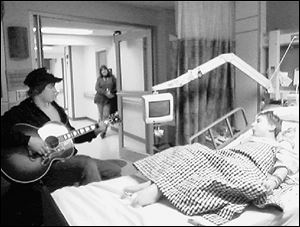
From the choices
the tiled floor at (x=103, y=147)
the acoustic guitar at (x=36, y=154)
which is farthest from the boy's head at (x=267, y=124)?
the acoustic guitar at (x=36, y=154)

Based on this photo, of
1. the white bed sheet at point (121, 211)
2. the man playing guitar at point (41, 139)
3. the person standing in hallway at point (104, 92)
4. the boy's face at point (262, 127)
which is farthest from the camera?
the boy's face at point (262, 127)

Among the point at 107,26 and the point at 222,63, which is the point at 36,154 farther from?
the point at 222,63

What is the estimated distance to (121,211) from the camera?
0.46 metres

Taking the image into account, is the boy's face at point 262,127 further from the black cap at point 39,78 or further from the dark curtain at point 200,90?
the black cap at point 39,78

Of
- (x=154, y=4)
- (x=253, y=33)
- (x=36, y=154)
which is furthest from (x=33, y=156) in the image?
(x=253, y=33)

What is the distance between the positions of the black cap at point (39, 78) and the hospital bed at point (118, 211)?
244mm

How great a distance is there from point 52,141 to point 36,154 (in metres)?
0.04

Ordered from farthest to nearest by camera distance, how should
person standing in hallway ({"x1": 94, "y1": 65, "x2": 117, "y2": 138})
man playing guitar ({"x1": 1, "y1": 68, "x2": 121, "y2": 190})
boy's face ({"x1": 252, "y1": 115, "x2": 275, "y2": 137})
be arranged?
→ boy's face ({"x1": 252, "y1": 115, "x2": 275, "y2": 137})
person standing in hallway ({"x1": 94, "y1": 65, "x2": 117, "y2": 138})
man playing guitar ({"x1": 1, "y1": 68, "x2": 121, "y2": 190})

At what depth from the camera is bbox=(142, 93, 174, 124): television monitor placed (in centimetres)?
61

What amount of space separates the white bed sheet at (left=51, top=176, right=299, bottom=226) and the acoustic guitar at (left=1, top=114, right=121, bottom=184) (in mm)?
81

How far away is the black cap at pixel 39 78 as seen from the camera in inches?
22.0

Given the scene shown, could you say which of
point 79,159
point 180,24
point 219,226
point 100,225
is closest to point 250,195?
point 219,226

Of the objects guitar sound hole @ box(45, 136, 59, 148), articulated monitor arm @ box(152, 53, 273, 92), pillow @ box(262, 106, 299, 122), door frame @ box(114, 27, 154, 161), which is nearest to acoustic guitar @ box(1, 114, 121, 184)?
guitar sound hole @ box(45, 136, 59, 148)

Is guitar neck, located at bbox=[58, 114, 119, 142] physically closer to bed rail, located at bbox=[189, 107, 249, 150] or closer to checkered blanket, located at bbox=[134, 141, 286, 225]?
checkered blanket, located at bbox=[134, 141, 286, 225]
